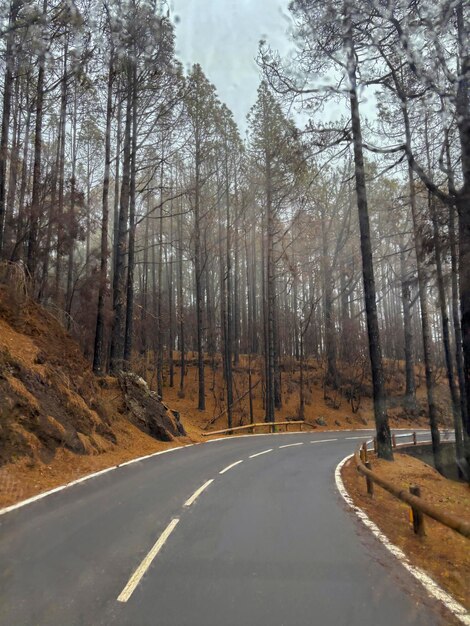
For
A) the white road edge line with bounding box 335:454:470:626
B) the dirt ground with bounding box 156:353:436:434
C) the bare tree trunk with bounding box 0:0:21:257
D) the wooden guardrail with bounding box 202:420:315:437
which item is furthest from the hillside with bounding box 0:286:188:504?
the dirt ground with bounding box 156:353:436:434

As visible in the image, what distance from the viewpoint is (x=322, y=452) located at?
18453mm

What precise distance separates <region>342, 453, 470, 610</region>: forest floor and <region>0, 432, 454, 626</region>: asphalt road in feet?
1.47

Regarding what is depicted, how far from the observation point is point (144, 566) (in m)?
5.15

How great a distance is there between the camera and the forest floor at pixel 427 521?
17.9 feet

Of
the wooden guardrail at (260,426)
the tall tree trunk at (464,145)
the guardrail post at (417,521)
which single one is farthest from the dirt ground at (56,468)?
the tall tree trunk at (464,145)

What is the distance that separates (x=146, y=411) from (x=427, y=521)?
521 inches

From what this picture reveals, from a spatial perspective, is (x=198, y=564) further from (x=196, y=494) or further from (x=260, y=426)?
(x=260, y=426)

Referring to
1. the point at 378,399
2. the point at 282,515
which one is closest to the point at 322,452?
the point at 378,399

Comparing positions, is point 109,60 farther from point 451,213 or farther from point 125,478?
point 125,478

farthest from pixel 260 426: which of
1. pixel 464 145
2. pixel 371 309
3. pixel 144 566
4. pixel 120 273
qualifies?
pixel 144 566

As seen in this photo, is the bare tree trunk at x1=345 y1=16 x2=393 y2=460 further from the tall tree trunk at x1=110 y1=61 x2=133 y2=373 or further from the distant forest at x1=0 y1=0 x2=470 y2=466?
the tall tree trunk at x1=110 y1=61 x2=133 y2=373

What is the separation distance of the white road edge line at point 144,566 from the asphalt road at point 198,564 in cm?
2

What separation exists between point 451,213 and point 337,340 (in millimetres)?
32671

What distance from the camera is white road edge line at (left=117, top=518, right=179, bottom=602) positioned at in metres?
4.38
